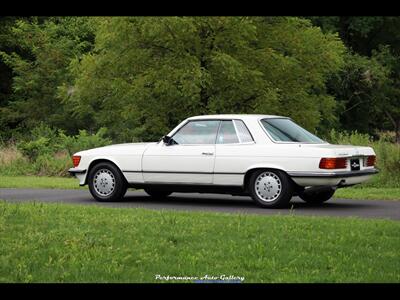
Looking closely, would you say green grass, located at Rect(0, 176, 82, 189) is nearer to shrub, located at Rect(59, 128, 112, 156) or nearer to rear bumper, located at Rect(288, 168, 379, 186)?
shrub, located at Rect(59, 128, 112, 156)

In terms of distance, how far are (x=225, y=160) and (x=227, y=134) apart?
0.56 meters

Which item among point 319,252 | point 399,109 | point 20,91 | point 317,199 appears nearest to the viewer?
point 319,252

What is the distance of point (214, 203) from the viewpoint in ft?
44.2

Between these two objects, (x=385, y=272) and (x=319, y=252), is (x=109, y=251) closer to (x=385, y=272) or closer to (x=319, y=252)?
(x=319, y=252)

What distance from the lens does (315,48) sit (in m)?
27.4

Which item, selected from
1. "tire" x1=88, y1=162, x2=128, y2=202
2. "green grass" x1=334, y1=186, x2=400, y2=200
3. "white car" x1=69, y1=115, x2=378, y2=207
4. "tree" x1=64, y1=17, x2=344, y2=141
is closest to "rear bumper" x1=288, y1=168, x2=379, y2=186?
"white car" x1=69, y1=115, x2=378, y2=207

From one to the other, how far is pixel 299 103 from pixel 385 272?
21044 millimetres

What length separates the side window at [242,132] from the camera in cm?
1273

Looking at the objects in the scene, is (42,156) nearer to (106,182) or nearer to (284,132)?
(106,182)

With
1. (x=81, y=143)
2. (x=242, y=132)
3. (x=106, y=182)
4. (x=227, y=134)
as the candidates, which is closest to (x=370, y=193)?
(x=242, y=132)

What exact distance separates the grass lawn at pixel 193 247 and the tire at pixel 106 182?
3.07m

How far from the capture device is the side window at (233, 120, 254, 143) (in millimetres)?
12734
